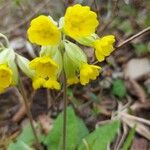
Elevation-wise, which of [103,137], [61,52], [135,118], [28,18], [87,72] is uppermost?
[61,52]

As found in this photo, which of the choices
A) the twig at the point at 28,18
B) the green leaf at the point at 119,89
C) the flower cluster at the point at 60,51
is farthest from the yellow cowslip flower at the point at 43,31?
the twig at the point at 28,18

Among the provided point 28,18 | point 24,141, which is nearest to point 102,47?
point 24,141

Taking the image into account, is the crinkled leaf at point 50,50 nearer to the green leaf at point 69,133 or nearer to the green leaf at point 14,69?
the green leaf at point 14,69

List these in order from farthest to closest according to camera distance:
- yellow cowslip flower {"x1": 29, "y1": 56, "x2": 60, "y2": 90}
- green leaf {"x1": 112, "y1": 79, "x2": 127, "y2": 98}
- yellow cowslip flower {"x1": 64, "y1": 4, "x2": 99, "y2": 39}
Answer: green leaf {"x1": 112, "y1": 79, "x2": 127, "y2": 98}, yellow cowslip flower {"x1": 29, "y1": 56, "x2": 60, "y2": 90}, yellow cowslip flower {"x1": 64, "y1": 4, "x2": 99, "y2": 39}

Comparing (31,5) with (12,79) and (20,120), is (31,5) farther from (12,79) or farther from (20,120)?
(12,79)

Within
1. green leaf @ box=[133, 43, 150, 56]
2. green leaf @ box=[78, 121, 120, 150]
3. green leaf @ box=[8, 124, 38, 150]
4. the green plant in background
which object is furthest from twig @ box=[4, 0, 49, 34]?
the green plant in background

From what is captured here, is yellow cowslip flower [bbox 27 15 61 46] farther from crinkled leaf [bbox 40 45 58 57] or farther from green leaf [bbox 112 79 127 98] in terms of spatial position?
green leaf [bbox 112 79 127 98]

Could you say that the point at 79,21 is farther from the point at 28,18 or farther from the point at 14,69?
the point at 28,18
